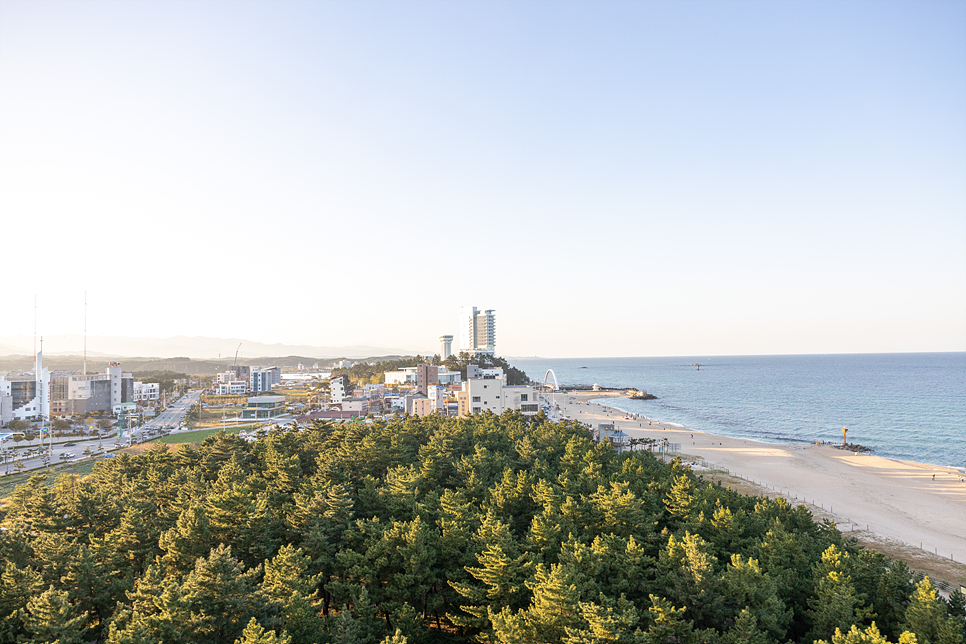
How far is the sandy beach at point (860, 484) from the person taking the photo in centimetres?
4159

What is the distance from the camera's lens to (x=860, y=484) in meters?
55.8

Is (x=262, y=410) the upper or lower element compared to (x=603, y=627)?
lower

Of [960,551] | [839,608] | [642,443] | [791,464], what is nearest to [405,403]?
[642,443]

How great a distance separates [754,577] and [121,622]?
21.5 meters

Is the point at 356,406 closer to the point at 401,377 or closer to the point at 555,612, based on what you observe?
the point at 401,377

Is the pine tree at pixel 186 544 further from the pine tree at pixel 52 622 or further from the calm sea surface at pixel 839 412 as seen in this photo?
the calm sea surface at pixel 839 412

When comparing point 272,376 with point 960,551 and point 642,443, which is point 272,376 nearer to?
point 642,443

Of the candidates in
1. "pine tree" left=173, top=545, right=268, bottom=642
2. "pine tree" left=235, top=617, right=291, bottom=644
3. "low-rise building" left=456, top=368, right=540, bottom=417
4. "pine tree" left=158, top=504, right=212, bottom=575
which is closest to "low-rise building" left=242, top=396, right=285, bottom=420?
"low-rise building" left=456, top=368, right=540, bottom=417

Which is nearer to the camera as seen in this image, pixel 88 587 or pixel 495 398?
pixel 88 587

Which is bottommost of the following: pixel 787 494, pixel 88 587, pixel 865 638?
pixel 787 494

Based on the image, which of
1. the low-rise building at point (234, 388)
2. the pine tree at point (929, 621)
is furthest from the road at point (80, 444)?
the pine tree at point (929, 621)

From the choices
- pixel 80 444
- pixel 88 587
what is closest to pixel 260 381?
pixel 80 444

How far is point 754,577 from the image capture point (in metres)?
18.2

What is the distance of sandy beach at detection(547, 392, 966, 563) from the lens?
1638 inches
